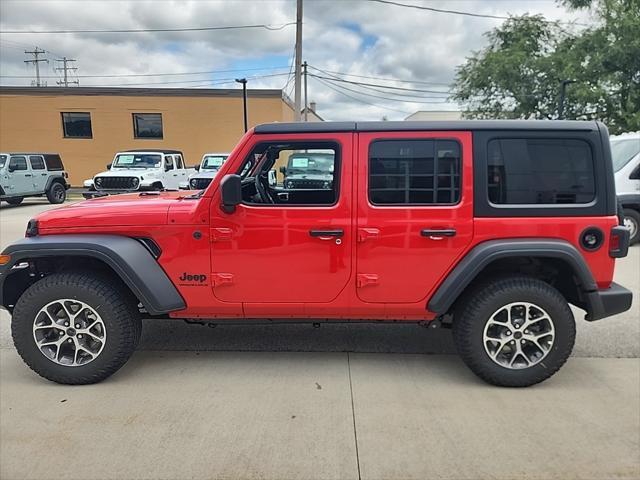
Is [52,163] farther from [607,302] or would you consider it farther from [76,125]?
[607,302]

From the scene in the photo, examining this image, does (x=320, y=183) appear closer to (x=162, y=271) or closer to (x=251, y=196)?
(x=251, y=196)

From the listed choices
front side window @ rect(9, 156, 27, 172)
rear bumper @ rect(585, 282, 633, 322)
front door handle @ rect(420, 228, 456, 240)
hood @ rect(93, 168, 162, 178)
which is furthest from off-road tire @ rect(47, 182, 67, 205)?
rear bumper @ rect(585, 282, 633, 322)

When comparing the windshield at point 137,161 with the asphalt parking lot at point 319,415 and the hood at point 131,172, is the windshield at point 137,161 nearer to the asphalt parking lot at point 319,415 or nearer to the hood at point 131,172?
the hood at point 131,172

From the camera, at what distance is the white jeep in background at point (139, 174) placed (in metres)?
A: 14.5

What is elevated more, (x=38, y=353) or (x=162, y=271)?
(x=162, y=271)

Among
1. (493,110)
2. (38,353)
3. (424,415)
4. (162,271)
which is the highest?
(493,110)

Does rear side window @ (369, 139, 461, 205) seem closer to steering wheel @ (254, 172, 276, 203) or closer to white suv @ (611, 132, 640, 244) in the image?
steering wheel @ (254, 172, 276, 203)

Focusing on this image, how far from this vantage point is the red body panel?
3.12 metres

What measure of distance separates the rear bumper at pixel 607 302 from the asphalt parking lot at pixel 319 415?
54cm

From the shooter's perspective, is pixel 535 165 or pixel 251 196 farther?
pixel 251 196

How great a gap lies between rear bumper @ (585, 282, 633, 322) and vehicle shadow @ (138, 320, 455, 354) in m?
1.15

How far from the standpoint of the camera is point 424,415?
292 centimetres

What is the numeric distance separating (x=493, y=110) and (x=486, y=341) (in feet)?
85.1

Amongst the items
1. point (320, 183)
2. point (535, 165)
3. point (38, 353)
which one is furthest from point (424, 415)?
point (38, 353)
